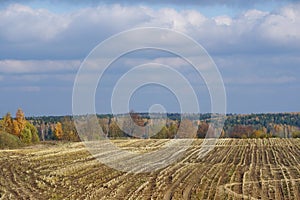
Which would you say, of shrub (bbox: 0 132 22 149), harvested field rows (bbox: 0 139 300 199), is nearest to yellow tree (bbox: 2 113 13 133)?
shrub (bbox: 0 132 22 149)

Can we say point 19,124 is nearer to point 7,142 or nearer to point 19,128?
point 19,128

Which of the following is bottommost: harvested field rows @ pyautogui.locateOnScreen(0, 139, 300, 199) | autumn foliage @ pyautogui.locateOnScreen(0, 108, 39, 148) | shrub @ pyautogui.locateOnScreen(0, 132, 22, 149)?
harvested field rows @ pyautogui.locateOnScreen(0, 139, 300, 199)

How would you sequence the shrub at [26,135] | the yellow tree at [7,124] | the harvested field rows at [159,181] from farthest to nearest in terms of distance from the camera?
the yellow tree at [7,124]
the shrub at [26,135]
the harvested field rows at [159,181]

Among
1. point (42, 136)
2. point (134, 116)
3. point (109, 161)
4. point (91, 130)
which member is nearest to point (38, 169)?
point (109, 161)

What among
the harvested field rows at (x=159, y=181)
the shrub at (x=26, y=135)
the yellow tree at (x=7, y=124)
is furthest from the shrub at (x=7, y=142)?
the harvested field rows at (x=159, y=181)

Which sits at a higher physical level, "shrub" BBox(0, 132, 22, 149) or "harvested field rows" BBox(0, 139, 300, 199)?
"shrub" BBox(0, 132, 22, 149)

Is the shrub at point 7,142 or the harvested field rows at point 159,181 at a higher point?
the shrub at point 7,142

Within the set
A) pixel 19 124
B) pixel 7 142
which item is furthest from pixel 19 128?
pixel 7 142

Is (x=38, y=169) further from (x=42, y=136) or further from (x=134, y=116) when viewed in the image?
(x=42, y=136)

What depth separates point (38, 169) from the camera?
113 ft

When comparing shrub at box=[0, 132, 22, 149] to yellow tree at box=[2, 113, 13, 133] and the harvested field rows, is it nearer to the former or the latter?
yellow tree at box=[2, 113, 13, 133]

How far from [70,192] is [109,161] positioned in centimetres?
1598

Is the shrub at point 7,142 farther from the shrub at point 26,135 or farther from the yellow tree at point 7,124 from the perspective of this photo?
the yellow tree at point 7,124

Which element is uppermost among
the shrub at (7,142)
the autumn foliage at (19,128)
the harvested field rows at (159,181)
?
the autumn foliage at (19,128)
